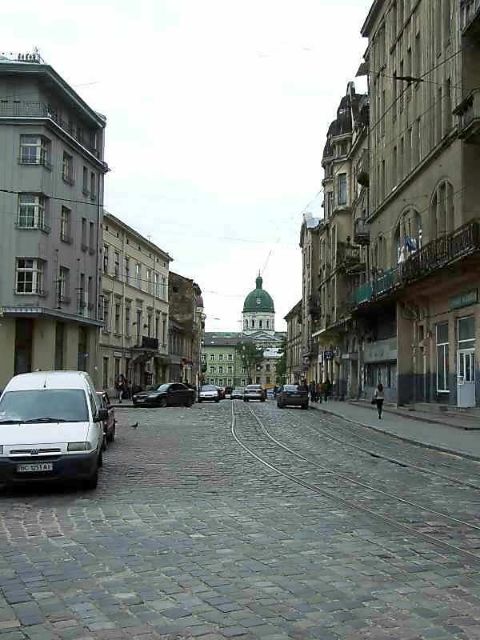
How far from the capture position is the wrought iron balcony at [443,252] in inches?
1012

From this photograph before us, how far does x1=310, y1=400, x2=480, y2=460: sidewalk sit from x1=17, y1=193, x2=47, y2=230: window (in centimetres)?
1916

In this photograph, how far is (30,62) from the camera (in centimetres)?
4031

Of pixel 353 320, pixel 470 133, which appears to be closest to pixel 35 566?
pixel 470 133

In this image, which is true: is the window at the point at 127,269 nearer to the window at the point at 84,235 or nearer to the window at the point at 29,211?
the window at the point at 84,235

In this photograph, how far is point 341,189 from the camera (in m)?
60.2

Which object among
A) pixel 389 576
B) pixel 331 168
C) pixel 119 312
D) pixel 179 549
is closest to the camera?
pixel 389 576

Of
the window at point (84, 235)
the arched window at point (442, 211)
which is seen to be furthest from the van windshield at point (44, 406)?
the window at point (84, 235)

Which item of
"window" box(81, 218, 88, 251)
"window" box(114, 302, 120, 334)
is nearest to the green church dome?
"window" box(114, 302, 120, 334)

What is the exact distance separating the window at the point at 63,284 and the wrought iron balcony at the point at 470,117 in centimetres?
2424

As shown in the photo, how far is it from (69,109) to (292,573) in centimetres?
4246

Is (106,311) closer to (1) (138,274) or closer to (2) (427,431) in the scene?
(1) (138,274)

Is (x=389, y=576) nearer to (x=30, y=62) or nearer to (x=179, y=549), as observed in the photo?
(x=179, y=549)

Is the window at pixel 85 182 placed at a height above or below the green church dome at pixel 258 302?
below

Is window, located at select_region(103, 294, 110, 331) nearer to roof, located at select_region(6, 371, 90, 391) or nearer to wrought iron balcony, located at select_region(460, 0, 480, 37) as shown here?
wrought iron balcony, located at select_region(460, 0, 480, 37)
